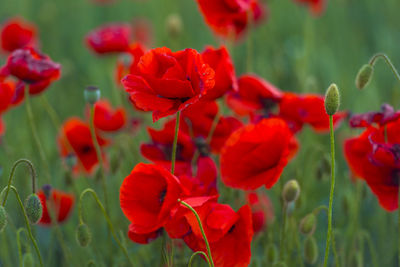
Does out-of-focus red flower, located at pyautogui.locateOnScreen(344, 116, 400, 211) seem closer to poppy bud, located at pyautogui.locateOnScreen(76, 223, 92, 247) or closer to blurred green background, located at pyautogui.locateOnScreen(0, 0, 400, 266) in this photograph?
blurred green background, located at pyautogui.locateOnScreen(0, 0, 400, 266)

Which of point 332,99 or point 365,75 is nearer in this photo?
point 332,99

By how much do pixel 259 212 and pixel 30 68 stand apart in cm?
56

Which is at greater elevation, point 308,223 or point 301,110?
point 301,110

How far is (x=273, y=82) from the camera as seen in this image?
2.36 m

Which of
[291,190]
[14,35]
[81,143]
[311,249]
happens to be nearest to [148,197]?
[291,190]

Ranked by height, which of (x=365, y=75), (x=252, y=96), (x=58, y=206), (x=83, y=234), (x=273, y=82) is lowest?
(x=273, y=82)

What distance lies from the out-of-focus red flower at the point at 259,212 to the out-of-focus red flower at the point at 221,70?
264 millimetres

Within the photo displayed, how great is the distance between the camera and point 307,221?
3.67 feet

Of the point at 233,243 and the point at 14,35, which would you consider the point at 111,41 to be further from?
the point at 233,243

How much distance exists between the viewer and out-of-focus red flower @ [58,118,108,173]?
5.28ft

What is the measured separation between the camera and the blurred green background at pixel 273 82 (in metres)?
1.48

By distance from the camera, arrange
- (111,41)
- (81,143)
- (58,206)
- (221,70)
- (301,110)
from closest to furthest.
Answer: (221,70)
(301,110)
(58,206)
(81,143)
(111,41)

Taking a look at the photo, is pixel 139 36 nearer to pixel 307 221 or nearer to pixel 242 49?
pixel 242 49

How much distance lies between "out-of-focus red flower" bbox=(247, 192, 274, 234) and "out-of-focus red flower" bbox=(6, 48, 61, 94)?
0.50 metres
